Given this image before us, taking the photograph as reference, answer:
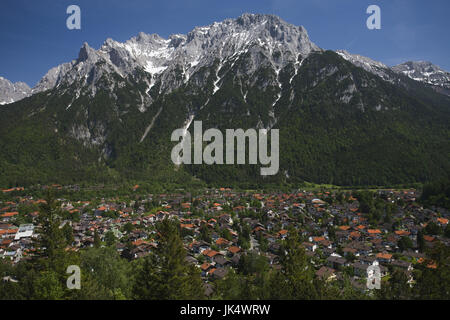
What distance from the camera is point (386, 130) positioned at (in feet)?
474

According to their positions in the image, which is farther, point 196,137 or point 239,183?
point 196,137

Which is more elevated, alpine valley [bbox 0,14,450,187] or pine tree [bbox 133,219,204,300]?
alpine valley [bbox 0,14,450,187]

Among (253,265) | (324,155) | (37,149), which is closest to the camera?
(253,265)
